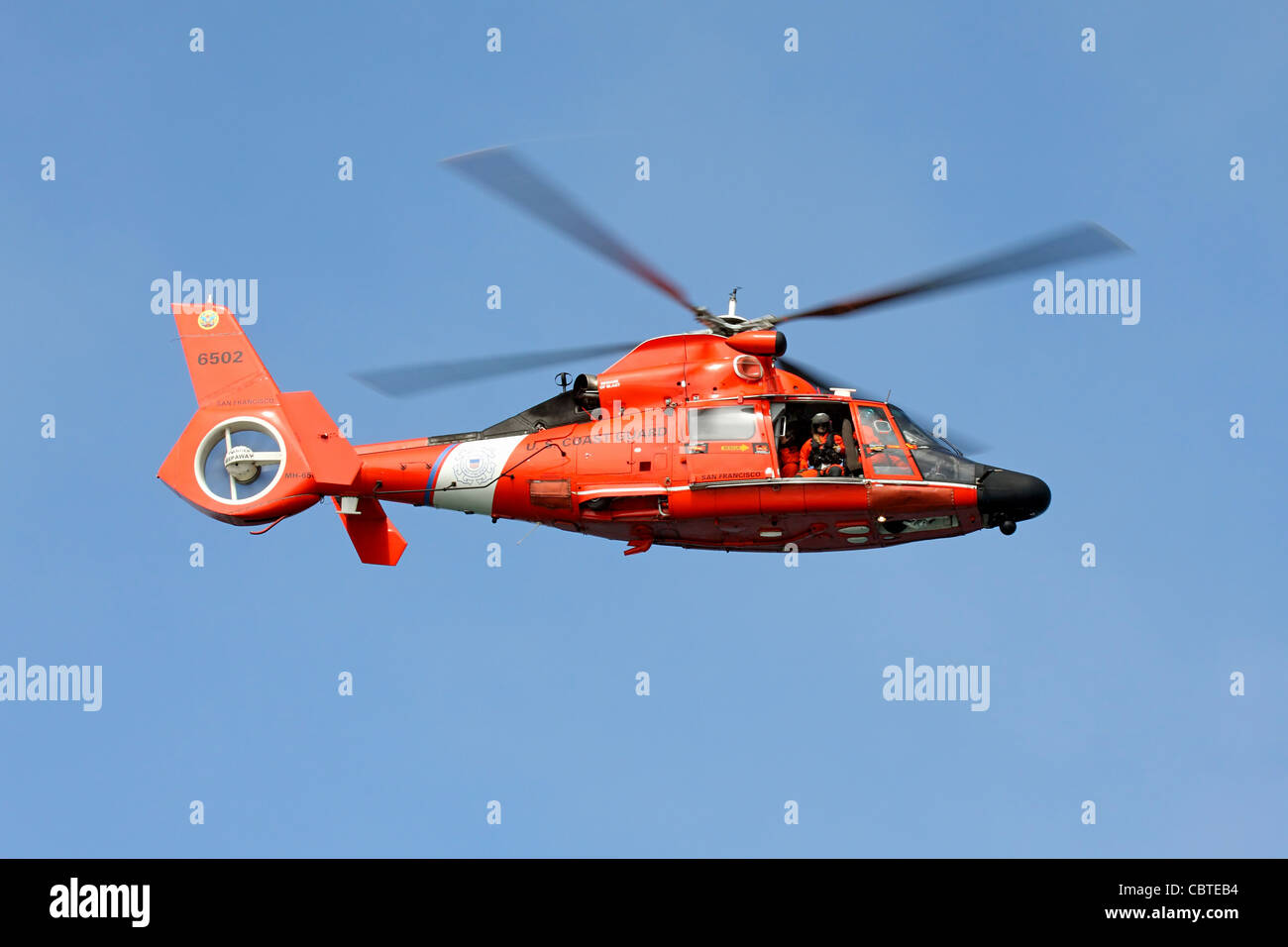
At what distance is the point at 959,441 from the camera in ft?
84.2

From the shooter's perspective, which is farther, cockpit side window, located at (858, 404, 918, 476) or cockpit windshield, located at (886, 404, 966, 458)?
cockpit windshield, located at (886, 404, 966, 458)

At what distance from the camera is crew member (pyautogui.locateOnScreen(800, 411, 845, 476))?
949 inches

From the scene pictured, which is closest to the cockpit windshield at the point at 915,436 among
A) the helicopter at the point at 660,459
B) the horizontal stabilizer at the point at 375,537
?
the helicopter at the point at 660,459

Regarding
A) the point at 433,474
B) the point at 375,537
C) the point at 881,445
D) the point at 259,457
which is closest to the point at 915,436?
the point at 881,445

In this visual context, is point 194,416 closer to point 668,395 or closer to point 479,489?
point 479,489

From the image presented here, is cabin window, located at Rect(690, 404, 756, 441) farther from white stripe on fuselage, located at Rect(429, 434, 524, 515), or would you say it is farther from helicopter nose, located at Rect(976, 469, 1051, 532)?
helicopter nose, located at Rect(976, 469, 1051, 532)

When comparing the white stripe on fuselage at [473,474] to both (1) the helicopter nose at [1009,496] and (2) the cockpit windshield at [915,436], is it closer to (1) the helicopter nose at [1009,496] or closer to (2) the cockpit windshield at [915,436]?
(2) the cockpit windshield at [915,436]

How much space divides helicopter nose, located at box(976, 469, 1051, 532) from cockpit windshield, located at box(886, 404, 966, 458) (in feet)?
2.42

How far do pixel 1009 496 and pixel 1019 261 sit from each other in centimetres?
363

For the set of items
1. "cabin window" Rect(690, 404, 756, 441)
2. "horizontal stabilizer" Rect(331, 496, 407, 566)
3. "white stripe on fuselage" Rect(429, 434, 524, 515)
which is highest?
"cabin window" Rect(690, 404, 756, 441)

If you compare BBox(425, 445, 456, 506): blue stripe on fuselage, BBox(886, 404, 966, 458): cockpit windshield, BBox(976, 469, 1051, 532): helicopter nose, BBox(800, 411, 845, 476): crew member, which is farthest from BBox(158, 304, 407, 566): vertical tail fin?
Result: BBox(976, 469, 1051, 532): helicopter nose

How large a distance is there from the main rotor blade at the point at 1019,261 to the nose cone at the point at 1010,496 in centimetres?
306

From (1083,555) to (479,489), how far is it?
1084cm

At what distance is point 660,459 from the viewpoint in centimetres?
2425
